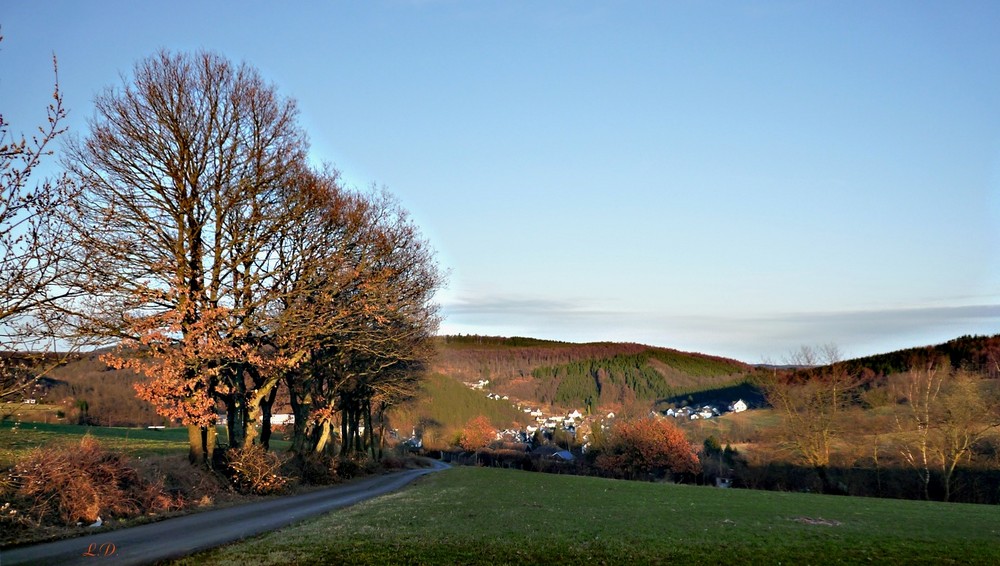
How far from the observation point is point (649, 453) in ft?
282

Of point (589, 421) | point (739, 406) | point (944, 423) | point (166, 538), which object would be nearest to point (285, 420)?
point (166, 538)

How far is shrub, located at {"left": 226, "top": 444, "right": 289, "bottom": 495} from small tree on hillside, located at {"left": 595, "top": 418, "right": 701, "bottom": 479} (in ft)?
210

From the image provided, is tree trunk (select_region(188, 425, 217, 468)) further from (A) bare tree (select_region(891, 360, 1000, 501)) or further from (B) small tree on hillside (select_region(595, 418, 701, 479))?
(B) small tree on hillside (select_region(595, 418, 701, 479))

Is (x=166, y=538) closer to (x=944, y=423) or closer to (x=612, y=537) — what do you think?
(x=612, y=537)

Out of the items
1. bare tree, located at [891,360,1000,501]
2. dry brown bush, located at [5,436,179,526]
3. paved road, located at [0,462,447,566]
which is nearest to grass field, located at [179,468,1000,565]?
paved road, located at [0,462,447,566]

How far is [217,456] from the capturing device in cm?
2867

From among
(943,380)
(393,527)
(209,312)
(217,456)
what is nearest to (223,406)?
(217,456)

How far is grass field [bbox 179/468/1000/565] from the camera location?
40.9ft

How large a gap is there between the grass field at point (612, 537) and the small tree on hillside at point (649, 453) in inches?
2418

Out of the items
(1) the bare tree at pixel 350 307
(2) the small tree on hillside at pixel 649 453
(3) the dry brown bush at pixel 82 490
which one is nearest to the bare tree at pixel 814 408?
(2) the small tree on hillside at pixel 649 453

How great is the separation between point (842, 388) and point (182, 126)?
62442mm

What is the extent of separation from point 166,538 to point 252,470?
1271cm

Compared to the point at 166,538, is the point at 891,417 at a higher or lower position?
lower

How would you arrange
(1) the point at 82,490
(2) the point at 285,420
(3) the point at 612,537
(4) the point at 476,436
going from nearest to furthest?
(3) the point at 612,537
(1) the point at 82,490
(2) the point at 285,420
(4) the point at 476,436
